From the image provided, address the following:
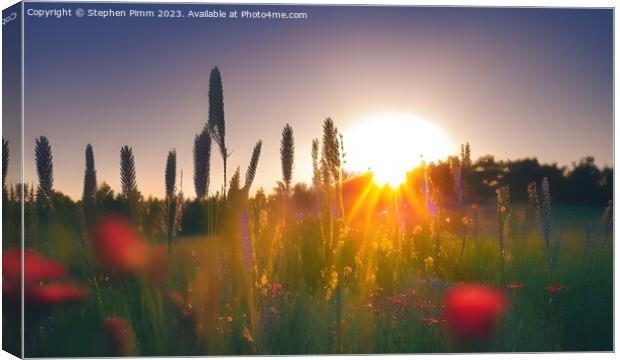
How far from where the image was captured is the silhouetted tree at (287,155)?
306 inches

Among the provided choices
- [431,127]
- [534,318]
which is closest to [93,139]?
[431,127]

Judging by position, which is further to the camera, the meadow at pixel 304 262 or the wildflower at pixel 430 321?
the wildflower at pixel 430 321

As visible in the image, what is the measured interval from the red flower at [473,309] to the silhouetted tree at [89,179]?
3.15 meters

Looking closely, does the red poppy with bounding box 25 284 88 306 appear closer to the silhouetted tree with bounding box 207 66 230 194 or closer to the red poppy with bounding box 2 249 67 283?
the red poppy with bounding box 2 249 67 283

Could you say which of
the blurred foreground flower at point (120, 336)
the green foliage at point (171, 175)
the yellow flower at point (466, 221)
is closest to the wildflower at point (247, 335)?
the blurred foreground flower at point (120, 336)

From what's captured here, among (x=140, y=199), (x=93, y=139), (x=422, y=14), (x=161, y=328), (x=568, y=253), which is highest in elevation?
(x=422, y=14)

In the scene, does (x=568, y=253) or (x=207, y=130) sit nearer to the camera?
(x=207, y=130)

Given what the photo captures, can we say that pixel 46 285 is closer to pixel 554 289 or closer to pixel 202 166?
pixel 202 166

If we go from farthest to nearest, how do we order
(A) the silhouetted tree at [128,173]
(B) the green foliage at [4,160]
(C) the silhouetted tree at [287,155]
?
(B) the green foliage at [4,160] < (C) the silhouetted tree at [287,155] < (A) the silhouetted tree at [128,173]

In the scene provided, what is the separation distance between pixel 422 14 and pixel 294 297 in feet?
8.87

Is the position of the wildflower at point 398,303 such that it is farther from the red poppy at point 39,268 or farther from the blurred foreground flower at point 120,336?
the red poppy at point 39,268

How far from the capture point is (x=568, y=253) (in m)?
8.34

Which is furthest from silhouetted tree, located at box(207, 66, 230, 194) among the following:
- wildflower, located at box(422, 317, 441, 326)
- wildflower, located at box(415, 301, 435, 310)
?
wildflower, located at box(422, 317, 441, 326)

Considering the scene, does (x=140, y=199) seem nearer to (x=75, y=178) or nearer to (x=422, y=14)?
(x=75, y=178)
